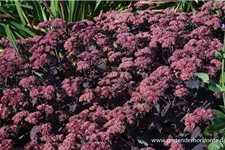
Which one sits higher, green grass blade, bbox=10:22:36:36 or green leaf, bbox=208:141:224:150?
green leaf, bbox=208:141:224:150

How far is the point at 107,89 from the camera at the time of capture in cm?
290

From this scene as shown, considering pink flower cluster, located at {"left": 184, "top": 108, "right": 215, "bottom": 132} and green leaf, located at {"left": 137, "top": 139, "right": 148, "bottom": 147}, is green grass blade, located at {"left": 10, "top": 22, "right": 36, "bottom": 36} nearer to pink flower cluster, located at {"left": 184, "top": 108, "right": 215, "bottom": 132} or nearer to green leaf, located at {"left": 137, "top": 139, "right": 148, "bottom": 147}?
green leaf, located at {"left": 137, "top": 139, "right": 148, "bottom": 147}

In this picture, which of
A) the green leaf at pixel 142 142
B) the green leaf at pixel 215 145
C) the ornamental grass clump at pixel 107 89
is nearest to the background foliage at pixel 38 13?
the ornamental grass clump at pixel 107 89

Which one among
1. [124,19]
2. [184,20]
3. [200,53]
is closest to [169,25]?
[184,20]

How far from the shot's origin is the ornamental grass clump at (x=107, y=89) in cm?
261

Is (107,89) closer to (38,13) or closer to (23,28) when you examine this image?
(23,28)

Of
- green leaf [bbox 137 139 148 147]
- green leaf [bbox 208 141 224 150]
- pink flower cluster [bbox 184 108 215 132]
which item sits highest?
pink flower cluster [bbox 184 108 215 132]

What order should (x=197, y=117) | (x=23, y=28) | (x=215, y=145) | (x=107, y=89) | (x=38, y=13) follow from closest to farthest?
(x=215, y=145) → (x=197, y=117) → (x=107, y=89) → (x=23, y=28) → (x=38, y=13)

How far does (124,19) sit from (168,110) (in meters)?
1.50

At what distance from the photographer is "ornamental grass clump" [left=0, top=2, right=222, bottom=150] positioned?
2.61 m

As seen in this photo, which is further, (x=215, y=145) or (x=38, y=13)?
(x=38, y=13)

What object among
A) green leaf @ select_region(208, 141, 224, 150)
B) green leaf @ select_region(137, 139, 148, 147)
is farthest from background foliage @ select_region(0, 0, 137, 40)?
green leaf @ select_region(208, 141, 224, 150)

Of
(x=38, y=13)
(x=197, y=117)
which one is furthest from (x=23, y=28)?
(x=197, y=117)

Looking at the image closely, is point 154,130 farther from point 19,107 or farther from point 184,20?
point 184,20
